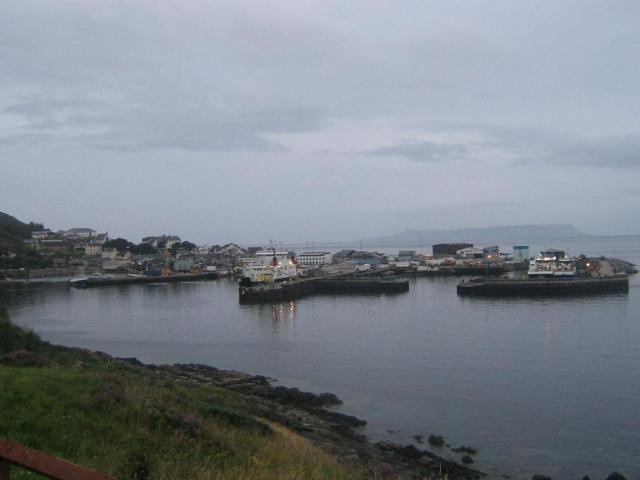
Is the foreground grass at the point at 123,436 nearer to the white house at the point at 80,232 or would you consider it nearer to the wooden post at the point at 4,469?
the wooden post at the point at 4,469

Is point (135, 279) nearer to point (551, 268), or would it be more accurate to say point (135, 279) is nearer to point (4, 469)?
point (551, 268)

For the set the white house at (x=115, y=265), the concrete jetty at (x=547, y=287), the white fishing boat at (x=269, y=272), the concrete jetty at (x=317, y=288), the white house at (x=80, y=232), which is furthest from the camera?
the white house at (x=80, y=232)

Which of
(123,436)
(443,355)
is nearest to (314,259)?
(443,355)

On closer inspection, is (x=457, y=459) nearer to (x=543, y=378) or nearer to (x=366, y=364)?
(x=543, y=378)

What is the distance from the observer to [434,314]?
23.5 m

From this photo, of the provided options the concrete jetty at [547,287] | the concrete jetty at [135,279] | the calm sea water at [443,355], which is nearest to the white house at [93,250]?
the concrete jetty at [135,279]

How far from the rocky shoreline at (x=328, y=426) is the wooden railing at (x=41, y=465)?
441 cm

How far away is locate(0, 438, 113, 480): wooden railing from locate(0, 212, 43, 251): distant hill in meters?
56.6

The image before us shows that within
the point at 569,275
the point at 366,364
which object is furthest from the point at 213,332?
the point at 569,275

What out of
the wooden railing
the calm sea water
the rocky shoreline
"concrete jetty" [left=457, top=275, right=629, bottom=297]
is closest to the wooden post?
the wooden railing

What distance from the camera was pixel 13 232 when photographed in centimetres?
6806

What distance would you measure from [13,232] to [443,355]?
215 ft

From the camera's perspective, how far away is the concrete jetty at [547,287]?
2980cm

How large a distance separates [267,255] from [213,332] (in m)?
22.9
